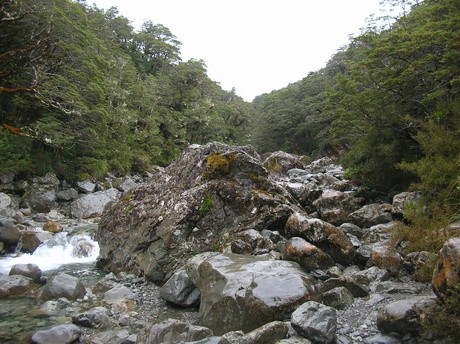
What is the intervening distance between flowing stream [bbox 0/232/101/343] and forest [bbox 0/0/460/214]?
6.77 m

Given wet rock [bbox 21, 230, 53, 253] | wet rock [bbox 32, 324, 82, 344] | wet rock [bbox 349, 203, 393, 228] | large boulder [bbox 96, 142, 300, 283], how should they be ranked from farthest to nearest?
wet rock [bbox 21, 230, 53, 253] < wet rock [bbox 349, 203, 393, 228] < large boulder [bbox 96, 142, 300, 283] < wet rock [bbox 32, 324, 82, 344]

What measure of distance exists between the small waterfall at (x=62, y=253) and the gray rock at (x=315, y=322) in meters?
8.77

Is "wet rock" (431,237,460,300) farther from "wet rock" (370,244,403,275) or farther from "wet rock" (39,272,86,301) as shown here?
"wet rock" (39,272,86,301)

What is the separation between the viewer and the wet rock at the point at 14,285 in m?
8.43

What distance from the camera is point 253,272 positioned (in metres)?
6.68

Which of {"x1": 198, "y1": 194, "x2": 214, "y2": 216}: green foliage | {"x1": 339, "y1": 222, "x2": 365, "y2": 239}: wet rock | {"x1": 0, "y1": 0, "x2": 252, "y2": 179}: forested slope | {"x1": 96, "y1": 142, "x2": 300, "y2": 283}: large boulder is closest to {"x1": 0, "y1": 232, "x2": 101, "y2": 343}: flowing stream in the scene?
{"x1": 96, "y1": 142, "x2": 300, "y2": 283}: large boulder

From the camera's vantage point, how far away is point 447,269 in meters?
4.62

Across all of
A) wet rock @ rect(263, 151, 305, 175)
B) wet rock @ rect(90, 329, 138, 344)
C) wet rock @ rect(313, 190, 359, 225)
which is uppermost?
wet rock @ rect(263, 151, 305, 175)

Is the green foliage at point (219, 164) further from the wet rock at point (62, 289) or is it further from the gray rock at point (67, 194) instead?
the gray rock at point (67, 194)

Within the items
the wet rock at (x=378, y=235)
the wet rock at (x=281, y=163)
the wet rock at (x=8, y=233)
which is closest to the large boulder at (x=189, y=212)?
the wet rock at (x=378, y=235)

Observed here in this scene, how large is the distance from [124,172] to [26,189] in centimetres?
1063

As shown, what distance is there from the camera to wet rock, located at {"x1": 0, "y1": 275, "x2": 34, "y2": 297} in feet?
27.7

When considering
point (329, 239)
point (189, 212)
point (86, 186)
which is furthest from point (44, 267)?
point (86, 186)

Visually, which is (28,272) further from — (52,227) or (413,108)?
(413,108)
